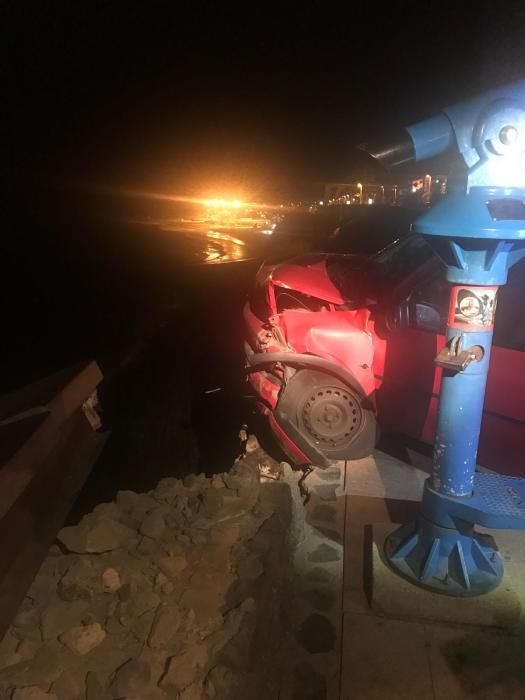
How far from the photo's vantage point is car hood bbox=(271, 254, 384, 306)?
15.0 feet

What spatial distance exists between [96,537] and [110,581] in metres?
0.32

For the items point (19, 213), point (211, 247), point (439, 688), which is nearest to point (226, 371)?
point (439, 688)

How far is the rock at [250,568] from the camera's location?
2893mm

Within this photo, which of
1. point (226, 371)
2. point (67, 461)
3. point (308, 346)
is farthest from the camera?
point (226, 371)

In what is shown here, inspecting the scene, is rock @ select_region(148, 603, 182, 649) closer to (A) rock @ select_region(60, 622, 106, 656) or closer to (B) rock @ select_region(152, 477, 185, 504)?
(A) rock @ select_region(60, 622, 106, 656)

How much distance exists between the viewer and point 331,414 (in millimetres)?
4516

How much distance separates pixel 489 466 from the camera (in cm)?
381

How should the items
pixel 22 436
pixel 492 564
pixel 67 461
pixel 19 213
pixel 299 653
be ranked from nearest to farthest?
pixel 299 653
pixel 492 564
pixel 22 436
pixel 67 461
pixel 19 213

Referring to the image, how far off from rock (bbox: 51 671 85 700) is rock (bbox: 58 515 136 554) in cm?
74

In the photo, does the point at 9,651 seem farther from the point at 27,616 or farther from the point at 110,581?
the point at 110,581

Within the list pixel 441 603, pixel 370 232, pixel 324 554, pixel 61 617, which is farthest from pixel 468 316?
pixel 370 232

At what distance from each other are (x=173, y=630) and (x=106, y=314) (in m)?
9.19

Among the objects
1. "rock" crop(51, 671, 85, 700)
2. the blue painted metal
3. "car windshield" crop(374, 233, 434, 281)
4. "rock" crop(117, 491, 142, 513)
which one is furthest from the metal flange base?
"car windshield" crop(374, 233, 434, 281)

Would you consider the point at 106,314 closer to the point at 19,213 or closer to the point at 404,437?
the point at 404,437
